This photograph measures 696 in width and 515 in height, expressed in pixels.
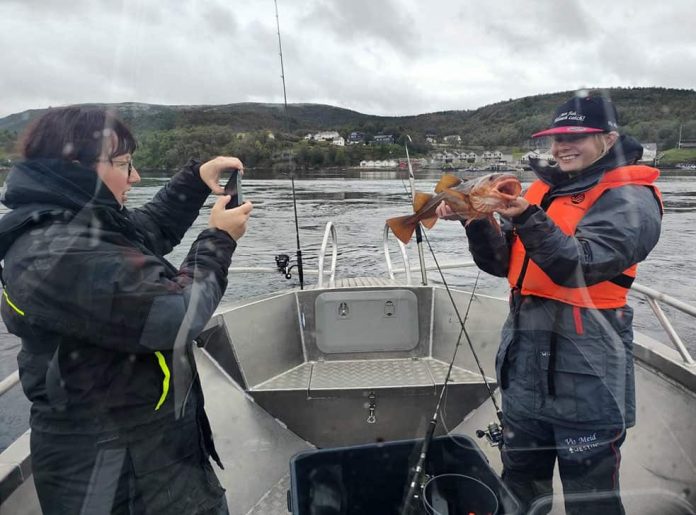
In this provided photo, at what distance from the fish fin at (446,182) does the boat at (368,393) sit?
1201 millimetres

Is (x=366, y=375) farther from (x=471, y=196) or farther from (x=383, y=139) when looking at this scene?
(x=471, y=196)

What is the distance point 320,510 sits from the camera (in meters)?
2.25

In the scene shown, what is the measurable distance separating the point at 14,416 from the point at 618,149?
6264 mm

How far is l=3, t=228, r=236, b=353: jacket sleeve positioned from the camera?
119 cm

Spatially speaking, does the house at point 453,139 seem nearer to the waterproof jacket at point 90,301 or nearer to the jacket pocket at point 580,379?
the jacket pocket at point 580,379

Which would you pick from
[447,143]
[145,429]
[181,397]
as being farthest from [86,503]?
[447,143]

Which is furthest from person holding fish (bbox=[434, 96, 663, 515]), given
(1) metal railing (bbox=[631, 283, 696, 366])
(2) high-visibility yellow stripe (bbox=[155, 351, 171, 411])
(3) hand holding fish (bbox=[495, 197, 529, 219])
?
(2) high-visibility yellow stripe (bbox=[155, 351, 171, 411])

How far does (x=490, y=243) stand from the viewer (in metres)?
2.09

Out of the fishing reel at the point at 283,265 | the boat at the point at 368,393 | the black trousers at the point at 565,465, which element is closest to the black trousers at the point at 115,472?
the boat at the point at 368,393

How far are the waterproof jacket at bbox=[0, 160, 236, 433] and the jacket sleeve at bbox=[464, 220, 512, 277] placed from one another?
1099 millimetres

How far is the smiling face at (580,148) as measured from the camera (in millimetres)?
1759

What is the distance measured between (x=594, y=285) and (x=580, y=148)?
Result: 19.6 inches

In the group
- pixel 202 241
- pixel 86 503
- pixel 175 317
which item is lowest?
pixel 86 503

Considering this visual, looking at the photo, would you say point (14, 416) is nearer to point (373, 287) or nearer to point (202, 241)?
point (373, 287)
